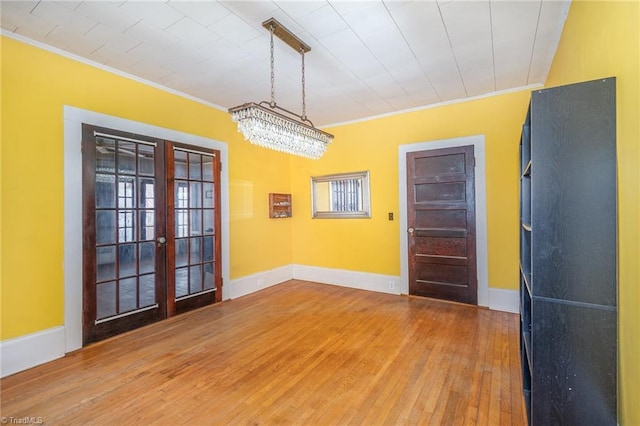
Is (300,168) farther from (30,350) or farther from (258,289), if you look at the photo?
(30,350)

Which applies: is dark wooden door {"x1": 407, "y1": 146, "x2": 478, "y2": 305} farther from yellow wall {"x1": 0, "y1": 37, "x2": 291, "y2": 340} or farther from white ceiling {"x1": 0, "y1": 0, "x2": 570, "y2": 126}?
yellow wall {"x1": 0, "y1": 37, "x2": 291, "y2": 340}

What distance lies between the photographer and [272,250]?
4.96 metres

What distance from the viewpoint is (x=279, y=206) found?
199 inches

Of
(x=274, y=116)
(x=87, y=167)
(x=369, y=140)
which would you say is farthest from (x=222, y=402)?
(x=369, y=140)

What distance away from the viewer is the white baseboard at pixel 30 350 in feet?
7.59

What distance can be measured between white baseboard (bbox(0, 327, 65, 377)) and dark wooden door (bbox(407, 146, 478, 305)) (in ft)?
13.1

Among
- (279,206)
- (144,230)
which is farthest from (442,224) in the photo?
(144,230)

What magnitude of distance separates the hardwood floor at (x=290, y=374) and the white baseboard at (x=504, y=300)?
0.15 metres

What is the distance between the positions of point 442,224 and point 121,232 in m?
3.86

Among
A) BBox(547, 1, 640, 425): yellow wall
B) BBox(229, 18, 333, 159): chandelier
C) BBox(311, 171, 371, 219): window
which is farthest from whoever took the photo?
BBox(311, 171, 371, 219): window

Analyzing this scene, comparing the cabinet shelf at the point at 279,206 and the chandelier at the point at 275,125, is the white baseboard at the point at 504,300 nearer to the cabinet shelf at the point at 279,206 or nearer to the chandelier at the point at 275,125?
the chandelier at the point at 275,125

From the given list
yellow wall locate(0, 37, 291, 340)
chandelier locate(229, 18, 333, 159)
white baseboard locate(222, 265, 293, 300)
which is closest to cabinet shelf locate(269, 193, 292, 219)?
white baseboard locate(222, 265, 293, 300)

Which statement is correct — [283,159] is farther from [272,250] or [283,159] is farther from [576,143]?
[576,143]

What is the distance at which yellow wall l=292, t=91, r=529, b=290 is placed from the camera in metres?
3.59
